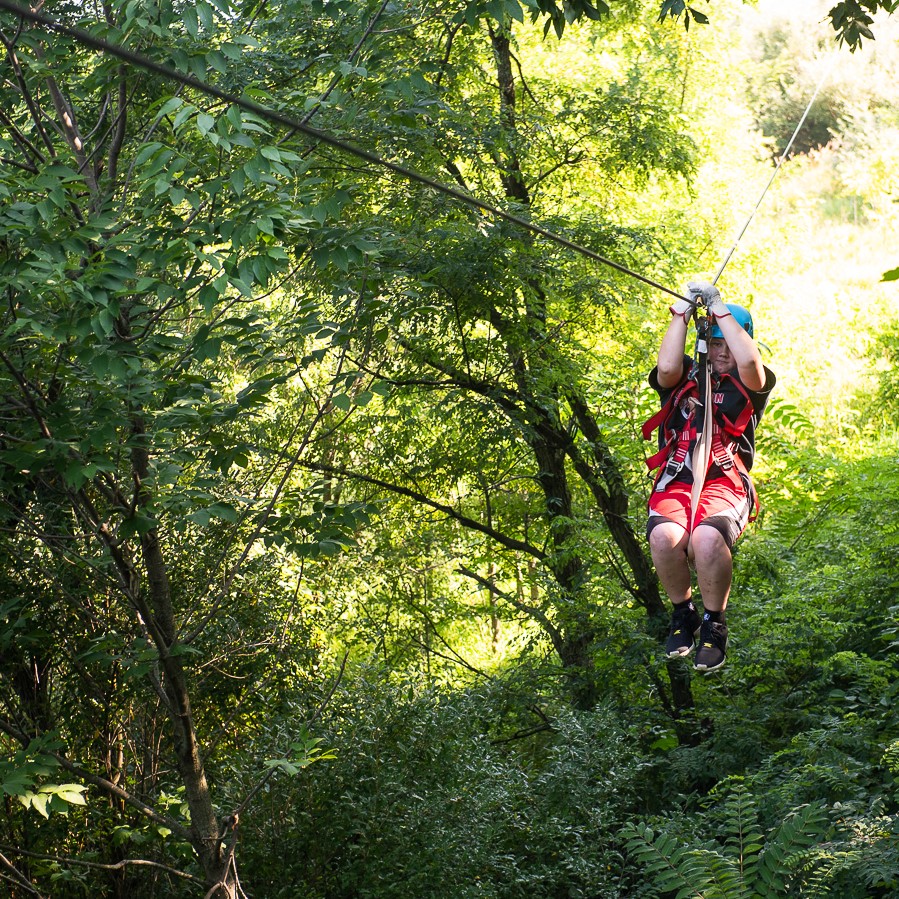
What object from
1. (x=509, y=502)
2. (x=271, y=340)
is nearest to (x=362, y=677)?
(x=509, y=502)

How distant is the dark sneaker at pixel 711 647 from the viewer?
4152 millimetres

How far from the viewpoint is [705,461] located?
165 inches

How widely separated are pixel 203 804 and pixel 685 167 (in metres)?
6.01

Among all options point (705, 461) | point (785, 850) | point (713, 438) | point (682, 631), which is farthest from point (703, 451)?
point (785, 850)

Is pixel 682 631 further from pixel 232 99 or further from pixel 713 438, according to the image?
pixel 232 99

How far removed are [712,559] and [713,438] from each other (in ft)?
1.74

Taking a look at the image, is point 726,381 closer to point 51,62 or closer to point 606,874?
point 51,62

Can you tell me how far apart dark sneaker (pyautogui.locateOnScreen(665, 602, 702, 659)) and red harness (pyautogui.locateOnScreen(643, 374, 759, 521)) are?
0.47 m

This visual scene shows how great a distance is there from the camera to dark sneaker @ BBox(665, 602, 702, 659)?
430 cm

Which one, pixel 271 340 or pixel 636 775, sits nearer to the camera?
pixel 271 340

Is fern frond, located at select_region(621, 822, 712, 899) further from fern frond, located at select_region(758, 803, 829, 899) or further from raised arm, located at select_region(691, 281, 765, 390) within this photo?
raised arm, located at select_region(691, 281, 765, 390)

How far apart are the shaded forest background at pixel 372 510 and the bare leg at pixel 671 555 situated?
1.33 metres

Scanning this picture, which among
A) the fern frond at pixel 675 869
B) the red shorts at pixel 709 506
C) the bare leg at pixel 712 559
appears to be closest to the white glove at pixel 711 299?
the red shorts at pixel 709 506

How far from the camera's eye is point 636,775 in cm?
721
